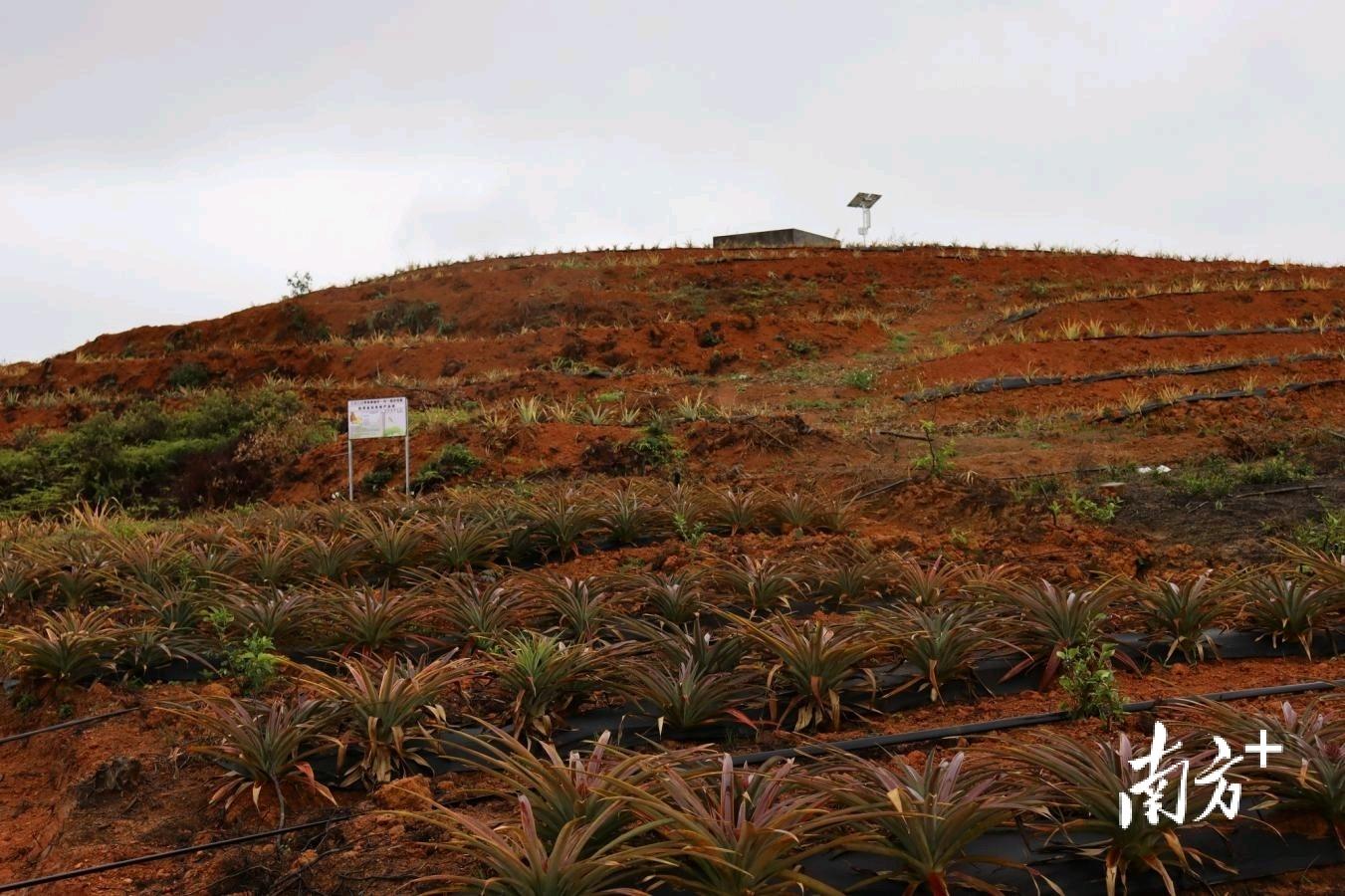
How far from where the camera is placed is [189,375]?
21.5 m

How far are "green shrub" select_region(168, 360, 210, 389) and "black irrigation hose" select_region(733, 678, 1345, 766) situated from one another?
20.3 meters

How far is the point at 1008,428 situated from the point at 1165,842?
890cm

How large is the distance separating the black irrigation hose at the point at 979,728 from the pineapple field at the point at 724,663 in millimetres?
18

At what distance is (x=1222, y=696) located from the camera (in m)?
3.86

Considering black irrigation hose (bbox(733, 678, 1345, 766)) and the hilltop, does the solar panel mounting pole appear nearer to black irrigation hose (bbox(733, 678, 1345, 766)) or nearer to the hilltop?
the hilltop

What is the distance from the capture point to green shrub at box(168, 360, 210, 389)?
2136 cm

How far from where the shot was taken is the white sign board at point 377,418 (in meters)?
8.85

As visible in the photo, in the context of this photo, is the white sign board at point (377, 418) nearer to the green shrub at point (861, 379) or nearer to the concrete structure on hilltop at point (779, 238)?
the green shrub at point (861, 379)

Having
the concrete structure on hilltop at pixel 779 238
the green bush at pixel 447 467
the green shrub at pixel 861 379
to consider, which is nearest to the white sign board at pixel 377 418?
the green bush at pixel 447 467

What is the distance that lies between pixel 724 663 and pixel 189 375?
20.2 m

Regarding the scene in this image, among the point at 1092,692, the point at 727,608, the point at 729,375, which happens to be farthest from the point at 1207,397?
the point at 1092,692

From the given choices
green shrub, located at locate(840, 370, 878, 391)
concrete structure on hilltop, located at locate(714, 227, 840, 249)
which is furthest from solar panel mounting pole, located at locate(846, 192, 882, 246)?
green shrub, located at locate(840, 370, 878, 391)

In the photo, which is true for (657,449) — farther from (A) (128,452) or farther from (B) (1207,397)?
(A) (128,452)

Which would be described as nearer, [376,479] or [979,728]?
[979,728]
